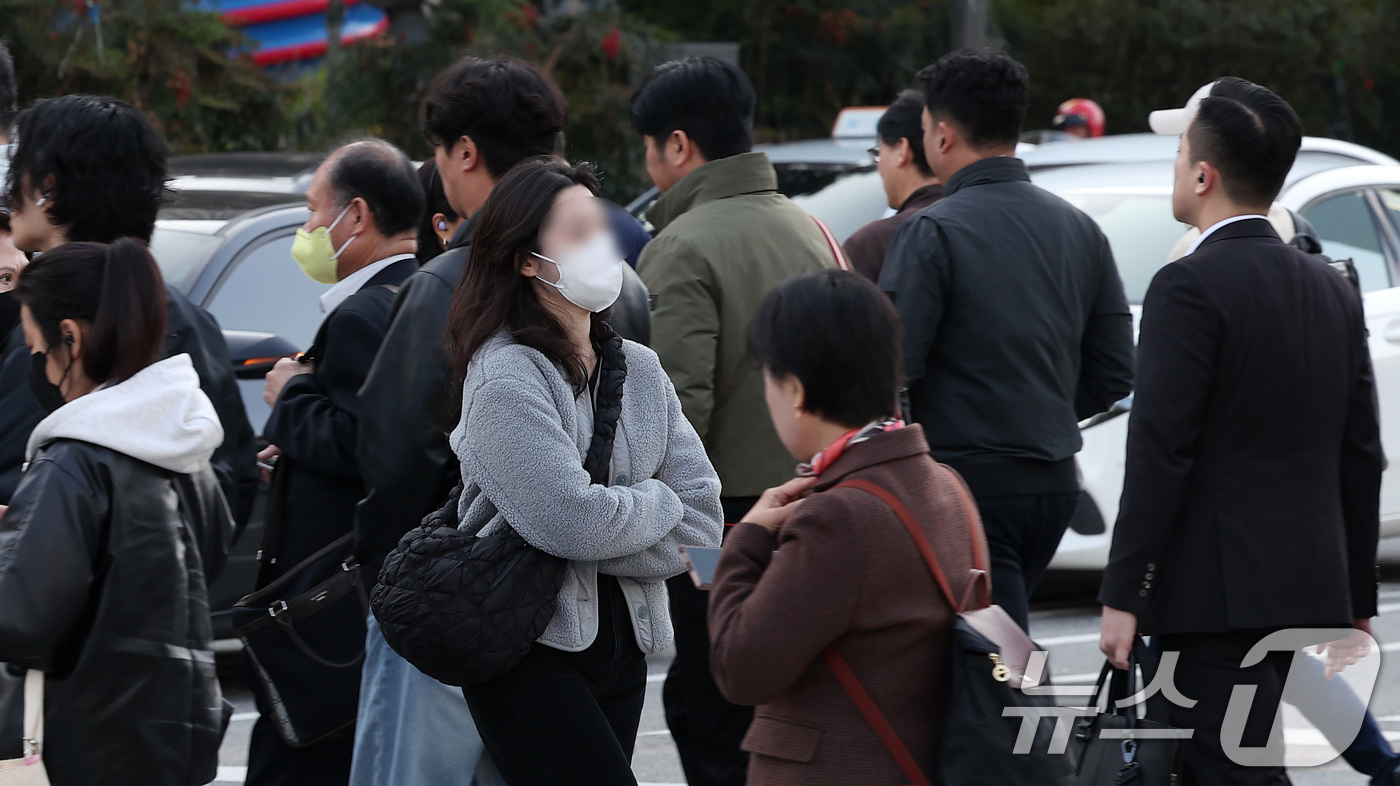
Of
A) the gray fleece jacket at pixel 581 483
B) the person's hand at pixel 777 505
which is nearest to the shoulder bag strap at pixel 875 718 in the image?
the person's hand at pixel 777 505

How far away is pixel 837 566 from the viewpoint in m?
2.48

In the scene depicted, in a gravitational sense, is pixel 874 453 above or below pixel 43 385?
above

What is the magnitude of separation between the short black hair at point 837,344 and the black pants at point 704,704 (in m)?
1.39

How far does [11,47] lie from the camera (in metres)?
10.2

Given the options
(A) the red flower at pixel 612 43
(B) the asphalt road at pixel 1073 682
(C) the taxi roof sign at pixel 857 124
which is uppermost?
(A) the red flower at pixel 612 43

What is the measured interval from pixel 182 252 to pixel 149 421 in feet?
10.3

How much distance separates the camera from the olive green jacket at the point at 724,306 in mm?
3949

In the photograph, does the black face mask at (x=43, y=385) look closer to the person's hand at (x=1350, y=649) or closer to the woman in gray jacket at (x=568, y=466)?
the woman in gray jacket at (x=568, y=466)

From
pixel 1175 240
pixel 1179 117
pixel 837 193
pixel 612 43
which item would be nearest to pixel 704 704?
pixel 1179 117

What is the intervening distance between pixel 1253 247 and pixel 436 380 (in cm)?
169

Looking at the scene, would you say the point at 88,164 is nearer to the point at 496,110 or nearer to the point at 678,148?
the point at 496,110

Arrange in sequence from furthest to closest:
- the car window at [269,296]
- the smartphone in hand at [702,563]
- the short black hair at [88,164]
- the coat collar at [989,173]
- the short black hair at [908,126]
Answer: the car window at [269,296] < the short black hair at [908,126] < the coat collar at [989,173] < the short black hair at [88,164] < the smartphone in hand at [702,563]

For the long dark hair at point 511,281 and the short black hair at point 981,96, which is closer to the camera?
the long dark hair at point 511,281

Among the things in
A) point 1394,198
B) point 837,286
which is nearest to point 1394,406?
point 1394,198
